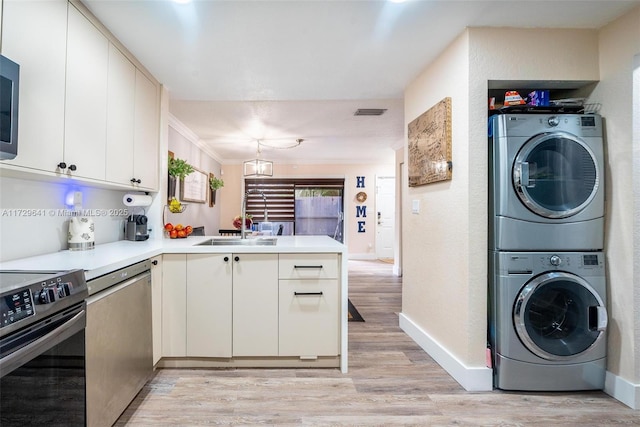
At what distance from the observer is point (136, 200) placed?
2291 millimetres

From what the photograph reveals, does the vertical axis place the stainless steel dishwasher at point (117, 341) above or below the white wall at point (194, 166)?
below

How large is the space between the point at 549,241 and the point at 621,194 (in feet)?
1.61

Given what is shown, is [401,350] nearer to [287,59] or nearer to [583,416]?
[583,416]

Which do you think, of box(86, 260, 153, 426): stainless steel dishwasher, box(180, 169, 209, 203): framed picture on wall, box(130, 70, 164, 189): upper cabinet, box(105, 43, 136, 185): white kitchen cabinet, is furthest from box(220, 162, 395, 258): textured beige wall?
box(86, 260, 153, 426): stainless steel dishwasher

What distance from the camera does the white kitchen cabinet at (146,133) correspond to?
2.21 metres

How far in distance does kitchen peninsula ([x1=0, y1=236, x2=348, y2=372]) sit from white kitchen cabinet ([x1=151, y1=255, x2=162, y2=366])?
0.02 metres

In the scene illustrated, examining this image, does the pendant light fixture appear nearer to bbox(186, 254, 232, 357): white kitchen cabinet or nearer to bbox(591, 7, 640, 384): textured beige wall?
bbox(186, 254, 232, 357): white kitchen cabinet

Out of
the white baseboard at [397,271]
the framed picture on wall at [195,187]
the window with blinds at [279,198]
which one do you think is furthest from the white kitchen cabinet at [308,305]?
the window with blinds at [279,198]

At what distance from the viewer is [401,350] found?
2.41m

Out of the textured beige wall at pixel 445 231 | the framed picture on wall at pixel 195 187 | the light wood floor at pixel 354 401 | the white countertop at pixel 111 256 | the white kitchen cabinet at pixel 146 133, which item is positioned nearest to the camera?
the white countertop at pixel 111 256

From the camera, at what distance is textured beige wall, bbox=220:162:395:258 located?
22.2 feet

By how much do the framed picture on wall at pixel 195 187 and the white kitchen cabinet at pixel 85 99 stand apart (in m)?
2.14

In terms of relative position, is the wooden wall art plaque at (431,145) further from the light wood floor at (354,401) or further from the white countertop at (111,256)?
the light wood floor at (354,401)

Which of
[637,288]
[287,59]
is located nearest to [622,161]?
[637,288]
